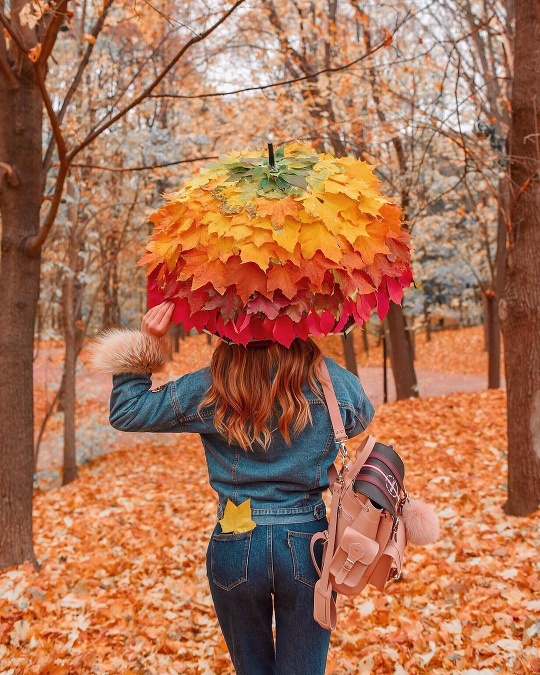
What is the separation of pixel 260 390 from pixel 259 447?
188mm

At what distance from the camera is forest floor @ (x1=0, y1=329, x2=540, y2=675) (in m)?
3.08

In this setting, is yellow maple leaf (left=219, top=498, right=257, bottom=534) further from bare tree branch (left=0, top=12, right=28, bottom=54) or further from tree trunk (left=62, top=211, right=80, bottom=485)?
tree trunk (left=62, top=211, right=80, bottom=485)

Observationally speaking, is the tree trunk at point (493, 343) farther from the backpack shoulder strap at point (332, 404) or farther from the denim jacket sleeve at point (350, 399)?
the backpack shoulder strap at point (332, 404)

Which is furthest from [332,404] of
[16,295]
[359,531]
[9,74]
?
[9,74]

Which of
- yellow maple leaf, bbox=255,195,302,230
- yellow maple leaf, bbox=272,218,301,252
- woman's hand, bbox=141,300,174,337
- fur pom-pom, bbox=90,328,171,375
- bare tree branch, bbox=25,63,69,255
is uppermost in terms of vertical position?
bare tree branch, bbox=25,63,69,255

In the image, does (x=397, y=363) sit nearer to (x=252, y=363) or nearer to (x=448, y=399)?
(x=448, y=399)

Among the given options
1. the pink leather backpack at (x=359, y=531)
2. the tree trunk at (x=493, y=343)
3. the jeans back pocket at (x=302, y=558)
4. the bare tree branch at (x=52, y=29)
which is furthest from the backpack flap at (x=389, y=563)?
the tree trunk at (x=493, y=343)

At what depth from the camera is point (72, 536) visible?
213 inches

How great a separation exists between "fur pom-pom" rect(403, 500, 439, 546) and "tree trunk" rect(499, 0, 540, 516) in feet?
10.2

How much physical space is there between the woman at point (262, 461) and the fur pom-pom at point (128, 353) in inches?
1.6

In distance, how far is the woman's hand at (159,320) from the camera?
1890 millimetres

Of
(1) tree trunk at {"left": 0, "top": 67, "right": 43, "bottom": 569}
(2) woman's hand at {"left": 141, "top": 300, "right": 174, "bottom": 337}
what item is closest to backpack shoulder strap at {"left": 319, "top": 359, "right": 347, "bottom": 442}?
(2) woman's hand at {"left": 141, "top": 300, "right": 174, "bottom": 337}

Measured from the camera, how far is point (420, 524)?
6.05ft

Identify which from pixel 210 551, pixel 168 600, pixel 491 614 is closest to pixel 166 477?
pixel 168 600
